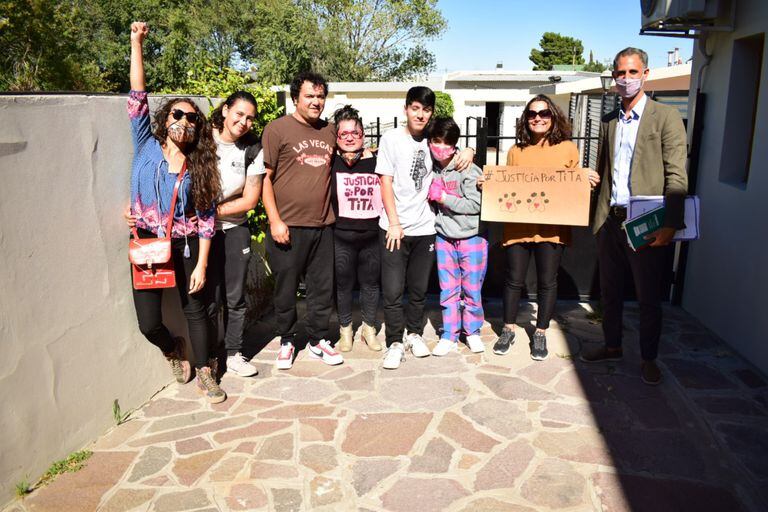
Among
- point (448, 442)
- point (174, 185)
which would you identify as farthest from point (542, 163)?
point (174, 185)

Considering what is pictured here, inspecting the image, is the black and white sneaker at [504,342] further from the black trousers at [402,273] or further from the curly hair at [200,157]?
the curly hair at [200,157]

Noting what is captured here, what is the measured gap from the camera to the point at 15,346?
3104 millimetres

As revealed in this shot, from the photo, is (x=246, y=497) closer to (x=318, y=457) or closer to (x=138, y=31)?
(x=318, y=457)

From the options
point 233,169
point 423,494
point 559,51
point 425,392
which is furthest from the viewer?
point 559,51

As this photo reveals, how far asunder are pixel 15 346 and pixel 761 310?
4964 mm

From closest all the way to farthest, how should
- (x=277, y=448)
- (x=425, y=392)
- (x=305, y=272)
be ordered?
(x=277, y=448) → (x=425, y=392) → (x=305, y=272)

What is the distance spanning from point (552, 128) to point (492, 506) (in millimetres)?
2686

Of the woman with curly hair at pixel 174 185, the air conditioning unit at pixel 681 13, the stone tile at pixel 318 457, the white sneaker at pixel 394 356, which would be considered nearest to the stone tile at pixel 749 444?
the white sneaker at pixel 394 356

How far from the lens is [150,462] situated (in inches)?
138

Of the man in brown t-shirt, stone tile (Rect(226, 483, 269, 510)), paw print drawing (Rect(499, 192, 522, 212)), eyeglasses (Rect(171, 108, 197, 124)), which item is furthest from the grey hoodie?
stone tile (Rect(226, 483, 269, 510))

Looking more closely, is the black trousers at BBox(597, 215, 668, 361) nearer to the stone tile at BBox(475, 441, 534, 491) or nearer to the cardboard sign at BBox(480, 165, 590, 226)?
the cardboard sign at BBox(480, 165, 590, 226)

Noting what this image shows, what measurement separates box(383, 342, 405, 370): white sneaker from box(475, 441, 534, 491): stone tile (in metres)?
1.28

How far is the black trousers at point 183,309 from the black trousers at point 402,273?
52.5 inches

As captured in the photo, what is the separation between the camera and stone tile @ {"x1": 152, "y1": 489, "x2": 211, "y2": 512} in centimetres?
311
